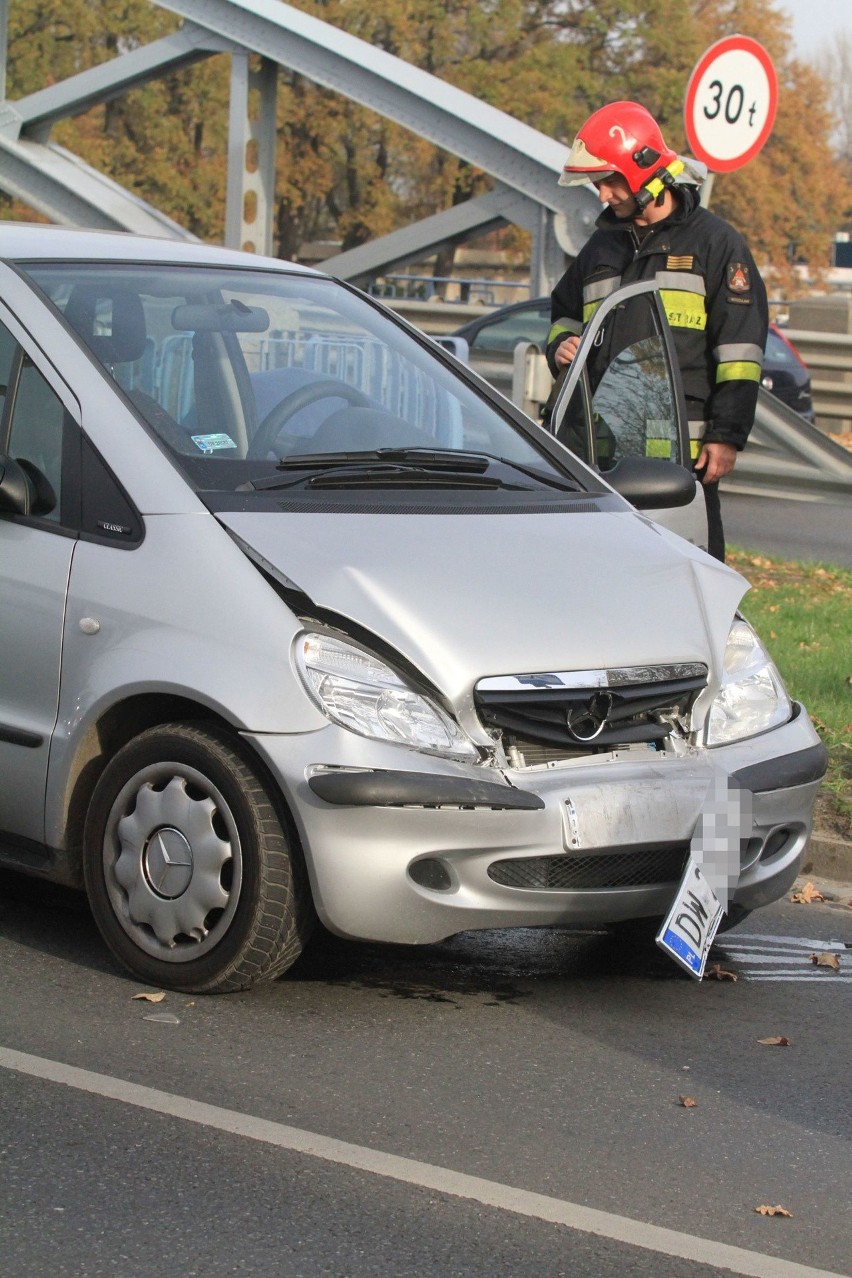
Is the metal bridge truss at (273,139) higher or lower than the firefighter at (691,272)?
higher

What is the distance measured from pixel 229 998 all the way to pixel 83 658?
84cm

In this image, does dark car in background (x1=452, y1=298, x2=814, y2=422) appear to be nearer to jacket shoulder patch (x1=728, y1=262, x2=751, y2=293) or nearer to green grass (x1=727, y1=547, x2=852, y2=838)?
green grass (x1=727, y1=547, x2=852, y2=838)

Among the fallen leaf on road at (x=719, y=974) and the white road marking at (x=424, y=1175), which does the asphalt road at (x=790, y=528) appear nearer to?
the fallen leaf on road at (x=719, y=974)

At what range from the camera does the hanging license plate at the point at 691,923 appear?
4375mm

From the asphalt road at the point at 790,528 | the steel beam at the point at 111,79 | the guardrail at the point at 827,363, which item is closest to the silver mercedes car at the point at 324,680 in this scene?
the asphalt road at the point at 790,528

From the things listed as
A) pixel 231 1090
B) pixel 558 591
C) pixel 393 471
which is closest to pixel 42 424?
pixel 393 471

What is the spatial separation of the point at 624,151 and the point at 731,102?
442cm

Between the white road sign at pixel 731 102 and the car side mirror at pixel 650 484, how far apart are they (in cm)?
566

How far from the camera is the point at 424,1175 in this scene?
141 inches

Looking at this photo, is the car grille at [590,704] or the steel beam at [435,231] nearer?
the car grille at [590,704]

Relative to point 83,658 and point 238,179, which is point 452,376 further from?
point 238,179

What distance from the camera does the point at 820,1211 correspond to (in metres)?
3.54

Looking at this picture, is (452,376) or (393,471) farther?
(452,376)

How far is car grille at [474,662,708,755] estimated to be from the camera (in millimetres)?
4355
